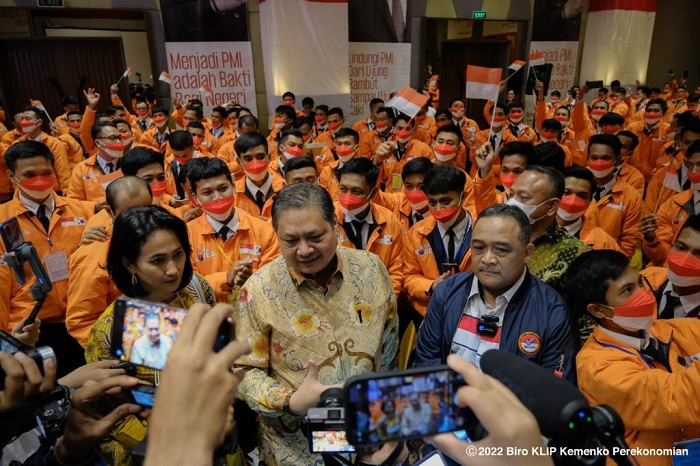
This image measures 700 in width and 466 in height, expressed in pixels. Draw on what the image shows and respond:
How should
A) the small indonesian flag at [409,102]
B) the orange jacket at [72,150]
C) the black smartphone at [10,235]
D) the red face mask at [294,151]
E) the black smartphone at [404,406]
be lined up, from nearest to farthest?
1. the black smartphone at [404,406]
2. the black smartphone at [10,235]
3. the small indonesian flag at [409,102]
4. the red face mask at [294,151]
5. the orange jacket at [72,150]

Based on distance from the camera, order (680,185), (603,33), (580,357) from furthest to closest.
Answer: (603,33), (680,185), (580,357)

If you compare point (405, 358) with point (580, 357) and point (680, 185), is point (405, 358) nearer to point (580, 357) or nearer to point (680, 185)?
point (580, 357)

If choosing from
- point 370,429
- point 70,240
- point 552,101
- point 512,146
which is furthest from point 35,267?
point 552,101

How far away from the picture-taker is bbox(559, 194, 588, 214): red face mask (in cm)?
328

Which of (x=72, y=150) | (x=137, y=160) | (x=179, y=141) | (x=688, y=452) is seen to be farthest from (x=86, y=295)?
(x=72, y=150)

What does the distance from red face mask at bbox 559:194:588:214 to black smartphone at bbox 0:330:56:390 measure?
316cm

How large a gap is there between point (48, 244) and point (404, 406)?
136 inches

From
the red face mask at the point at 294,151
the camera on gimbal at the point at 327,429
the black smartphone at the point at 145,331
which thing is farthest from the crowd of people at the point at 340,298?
the red face mask at the point at 294,151

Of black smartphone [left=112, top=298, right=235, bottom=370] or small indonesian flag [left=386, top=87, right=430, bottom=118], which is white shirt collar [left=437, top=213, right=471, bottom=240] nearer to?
small indonesian flag [left=386, top=87, right=430, bottom=118]

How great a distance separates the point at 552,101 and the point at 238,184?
10673 millimetres

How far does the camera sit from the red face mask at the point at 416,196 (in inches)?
161

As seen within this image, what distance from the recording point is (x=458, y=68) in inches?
575

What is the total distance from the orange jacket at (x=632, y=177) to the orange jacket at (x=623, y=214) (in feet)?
3.66

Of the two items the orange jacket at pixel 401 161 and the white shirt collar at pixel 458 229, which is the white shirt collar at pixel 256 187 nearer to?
the white shirt collar at pixel 458 229
